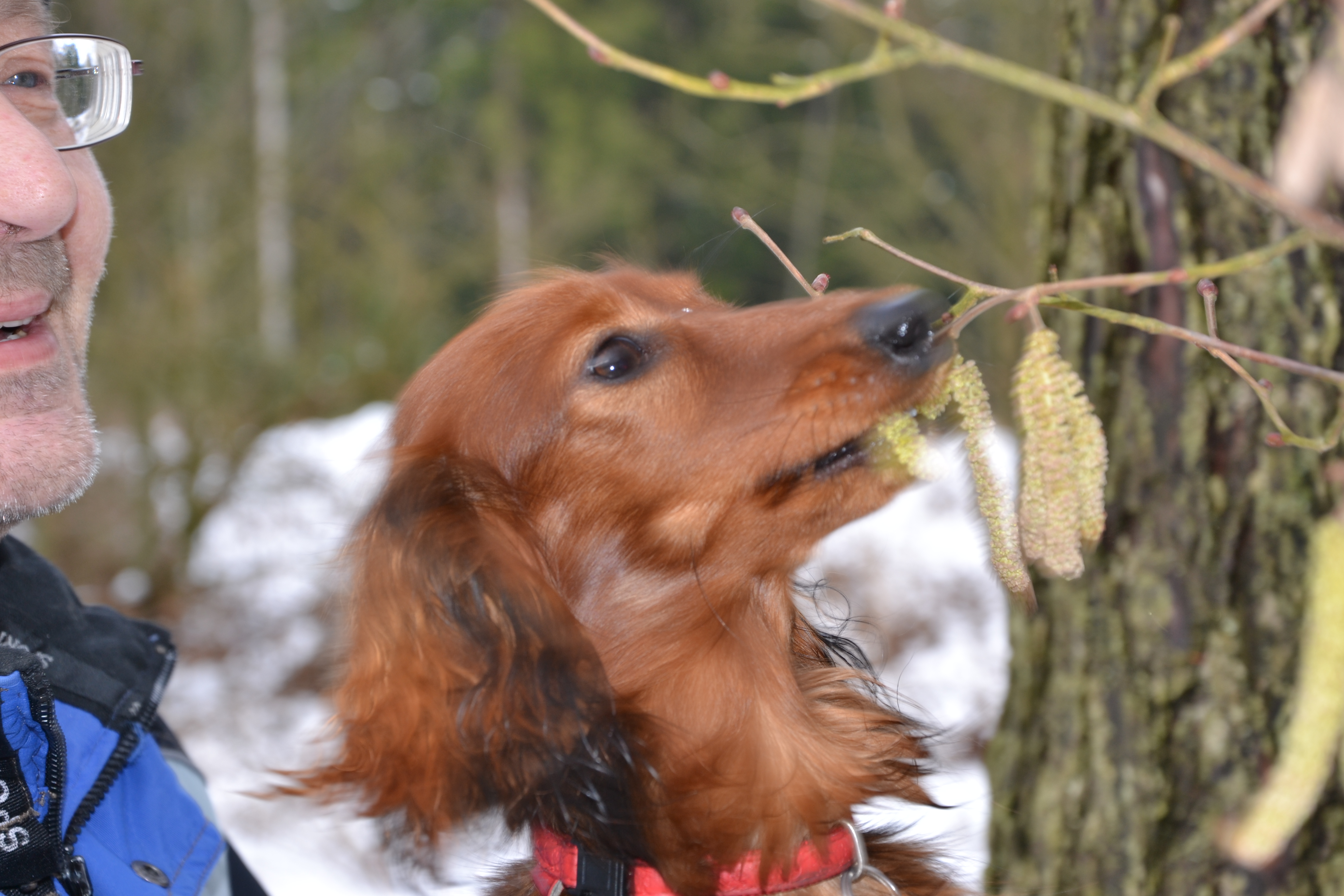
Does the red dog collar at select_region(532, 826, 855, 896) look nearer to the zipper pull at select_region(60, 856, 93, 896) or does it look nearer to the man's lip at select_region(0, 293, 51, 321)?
the zipper pull at select_region(60, 856, 93, 896)

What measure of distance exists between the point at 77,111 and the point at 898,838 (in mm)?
2131

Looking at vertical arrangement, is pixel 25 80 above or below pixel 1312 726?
above

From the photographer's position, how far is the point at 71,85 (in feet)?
7.03

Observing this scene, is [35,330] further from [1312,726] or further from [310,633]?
[310,633]

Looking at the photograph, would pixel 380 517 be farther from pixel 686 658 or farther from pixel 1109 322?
pixel 1109 322

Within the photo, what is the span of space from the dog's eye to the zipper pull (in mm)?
1184

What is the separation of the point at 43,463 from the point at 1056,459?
1570 mm

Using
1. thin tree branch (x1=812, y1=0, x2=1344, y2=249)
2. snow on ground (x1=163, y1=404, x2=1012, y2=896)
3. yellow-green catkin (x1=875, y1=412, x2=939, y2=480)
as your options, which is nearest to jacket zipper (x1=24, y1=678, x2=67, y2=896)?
yellow-green catkin (x1=875, y1=412, x2=939, y2=480)

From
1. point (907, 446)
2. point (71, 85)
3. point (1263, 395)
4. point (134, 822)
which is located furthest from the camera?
point (71, 85)

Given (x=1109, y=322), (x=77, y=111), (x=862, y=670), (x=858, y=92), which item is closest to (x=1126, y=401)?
(x=1109, y=322)

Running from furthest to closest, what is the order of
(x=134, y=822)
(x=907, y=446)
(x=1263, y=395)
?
(x=134, y=822)
(x=907, y=446)
(x=1263, y=395)

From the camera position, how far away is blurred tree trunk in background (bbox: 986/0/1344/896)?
6.75 ft

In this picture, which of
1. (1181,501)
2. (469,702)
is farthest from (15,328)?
(1181,501)

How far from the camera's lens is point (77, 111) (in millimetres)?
2182
